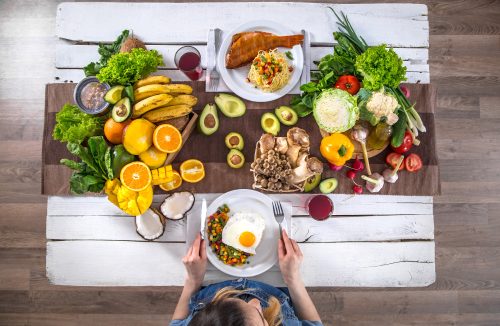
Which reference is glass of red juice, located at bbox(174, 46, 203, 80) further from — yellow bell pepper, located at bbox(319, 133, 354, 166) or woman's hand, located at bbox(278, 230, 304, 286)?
woman's hand, located at bbox(278, 230, 304, 286)

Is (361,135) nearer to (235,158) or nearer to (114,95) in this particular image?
(235,158)

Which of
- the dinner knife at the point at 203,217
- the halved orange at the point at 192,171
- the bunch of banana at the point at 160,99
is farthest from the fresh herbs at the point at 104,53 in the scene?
the dinner knife at the point at 203,217

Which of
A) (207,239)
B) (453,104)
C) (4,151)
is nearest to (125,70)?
(207,239)

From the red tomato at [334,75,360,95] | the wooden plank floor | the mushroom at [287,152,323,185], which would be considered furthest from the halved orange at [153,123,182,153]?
the wooden plank floor

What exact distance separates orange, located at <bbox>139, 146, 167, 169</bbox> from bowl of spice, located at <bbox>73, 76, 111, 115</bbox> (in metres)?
0.30

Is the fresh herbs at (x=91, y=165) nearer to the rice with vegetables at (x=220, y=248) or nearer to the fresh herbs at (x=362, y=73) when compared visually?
the rice with vegetables at (x=220, y=248)

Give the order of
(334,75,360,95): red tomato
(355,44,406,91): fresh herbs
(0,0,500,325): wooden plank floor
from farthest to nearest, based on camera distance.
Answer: (0,0,500,325): wooden plank floor → (334,75,360,95): red tomato → (355,44,406,91): fresh herbs

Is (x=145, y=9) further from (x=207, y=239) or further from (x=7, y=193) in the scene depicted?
(x=7, y=193)

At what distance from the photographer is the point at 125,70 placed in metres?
1.90

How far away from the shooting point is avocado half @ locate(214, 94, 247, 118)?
2158 millimetres

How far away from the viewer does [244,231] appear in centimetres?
203

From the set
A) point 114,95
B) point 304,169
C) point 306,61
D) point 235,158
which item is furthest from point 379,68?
point 114,95

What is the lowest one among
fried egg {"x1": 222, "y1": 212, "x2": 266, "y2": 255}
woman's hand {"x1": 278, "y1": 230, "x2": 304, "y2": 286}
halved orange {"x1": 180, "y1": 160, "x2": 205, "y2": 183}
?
woman's hand {"x1": 278, "y1": 230, "x2": 304, "y2": 286}

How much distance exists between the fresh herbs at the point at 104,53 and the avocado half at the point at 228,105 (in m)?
0.63
